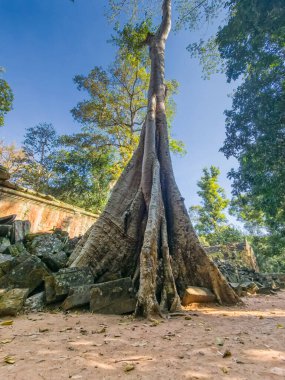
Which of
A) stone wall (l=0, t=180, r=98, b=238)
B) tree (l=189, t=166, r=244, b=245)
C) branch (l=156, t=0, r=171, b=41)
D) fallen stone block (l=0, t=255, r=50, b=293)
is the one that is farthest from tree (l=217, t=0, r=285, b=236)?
tree (l=189, t=166, r=244, b=245)

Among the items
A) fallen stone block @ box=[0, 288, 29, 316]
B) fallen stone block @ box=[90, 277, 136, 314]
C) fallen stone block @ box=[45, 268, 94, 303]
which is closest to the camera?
fallen stone block @ box=[0, 288, 29, 316]

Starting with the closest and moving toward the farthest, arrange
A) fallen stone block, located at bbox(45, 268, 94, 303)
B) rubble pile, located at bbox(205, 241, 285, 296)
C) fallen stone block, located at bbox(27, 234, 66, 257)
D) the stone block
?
fallen stone block, located at bbox(45, 268, 94, 303)
fallen stone block, located at bbox(27, 234, 66, 257)
the stone block
rubble pile, located at bbox(205, 241, 285, 296)

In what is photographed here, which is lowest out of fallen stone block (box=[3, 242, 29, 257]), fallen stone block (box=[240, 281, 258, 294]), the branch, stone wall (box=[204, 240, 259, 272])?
fallen stone block (box=[240, 281, 258, 294])

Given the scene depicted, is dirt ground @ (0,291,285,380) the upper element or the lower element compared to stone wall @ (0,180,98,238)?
lower

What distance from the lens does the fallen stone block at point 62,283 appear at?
3110 mm

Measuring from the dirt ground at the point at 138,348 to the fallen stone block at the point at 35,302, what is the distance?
289 millimetres

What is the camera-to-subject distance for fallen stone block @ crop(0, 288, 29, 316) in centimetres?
270

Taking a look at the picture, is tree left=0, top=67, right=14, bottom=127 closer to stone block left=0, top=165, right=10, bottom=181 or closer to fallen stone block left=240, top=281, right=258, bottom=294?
stone block left=0, top=165, right=10, bottom=181

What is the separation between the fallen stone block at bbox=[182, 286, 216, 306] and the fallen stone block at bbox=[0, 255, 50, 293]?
212 cm

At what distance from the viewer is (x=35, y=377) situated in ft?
4.18

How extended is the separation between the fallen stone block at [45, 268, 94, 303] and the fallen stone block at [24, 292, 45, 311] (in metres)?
0.10

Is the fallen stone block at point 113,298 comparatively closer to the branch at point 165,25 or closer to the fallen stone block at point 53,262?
the fallen stone block at point 53,262

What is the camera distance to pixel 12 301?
2.83 metres

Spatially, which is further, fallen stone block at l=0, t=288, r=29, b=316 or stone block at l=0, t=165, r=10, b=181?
stone block at l=0, t=165, r=10, b=181
